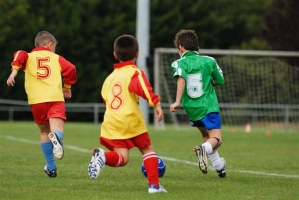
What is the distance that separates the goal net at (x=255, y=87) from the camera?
27.6 metres

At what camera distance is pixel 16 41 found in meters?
49.1

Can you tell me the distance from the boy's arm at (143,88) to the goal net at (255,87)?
1753 centimetres

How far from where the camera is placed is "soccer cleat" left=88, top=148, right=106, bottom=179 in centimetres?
827

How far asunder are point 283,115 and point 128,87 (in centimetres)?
2108

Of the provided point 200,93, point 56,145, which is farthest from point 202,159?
point 56,145

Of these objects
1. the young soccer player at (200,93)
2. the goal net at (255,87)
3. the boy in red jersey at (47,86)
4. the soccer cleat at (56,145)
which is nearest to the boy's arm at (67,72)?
the boy in red jersey at (47,86)

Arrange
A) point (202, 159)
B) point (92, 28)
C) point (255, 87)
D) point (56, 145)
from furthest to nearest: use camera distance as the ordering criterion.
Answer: point (92, 28) < point (255, 87) < point (56, 145) < point (202, 159)

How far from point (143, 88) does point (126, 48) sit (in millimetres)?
446

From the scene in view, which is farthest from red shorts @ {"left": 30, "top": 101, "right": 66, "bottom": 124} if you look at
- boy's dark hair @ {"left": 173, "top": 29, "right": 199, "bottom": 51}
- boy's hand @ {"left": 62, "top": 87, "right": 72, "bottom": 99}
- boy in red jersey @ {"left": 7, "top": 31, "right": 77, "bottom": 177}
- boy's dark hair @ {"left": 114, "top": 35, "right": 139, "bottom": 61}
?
boy's dark hair @ {"left": 114, "top": 35, "right": 139, "bottom": 61}

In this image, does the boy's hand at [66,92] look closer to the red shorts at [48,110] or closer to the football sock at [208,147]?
the red shorts at [48,110]

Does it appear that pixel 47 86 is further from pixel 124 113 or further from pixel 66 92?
pixel 124 113

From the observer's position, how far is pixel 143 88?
8430 millimetres

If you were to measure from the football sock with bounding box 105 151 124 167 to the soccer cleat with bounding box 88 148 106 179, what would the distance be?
0.07 meters

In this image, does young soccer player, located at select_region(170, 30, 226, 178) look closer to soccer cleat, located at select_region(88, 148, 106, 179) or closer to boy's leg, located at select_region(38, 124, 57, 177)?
boy's leg, located at select_region(38, 124, 57, 177)
